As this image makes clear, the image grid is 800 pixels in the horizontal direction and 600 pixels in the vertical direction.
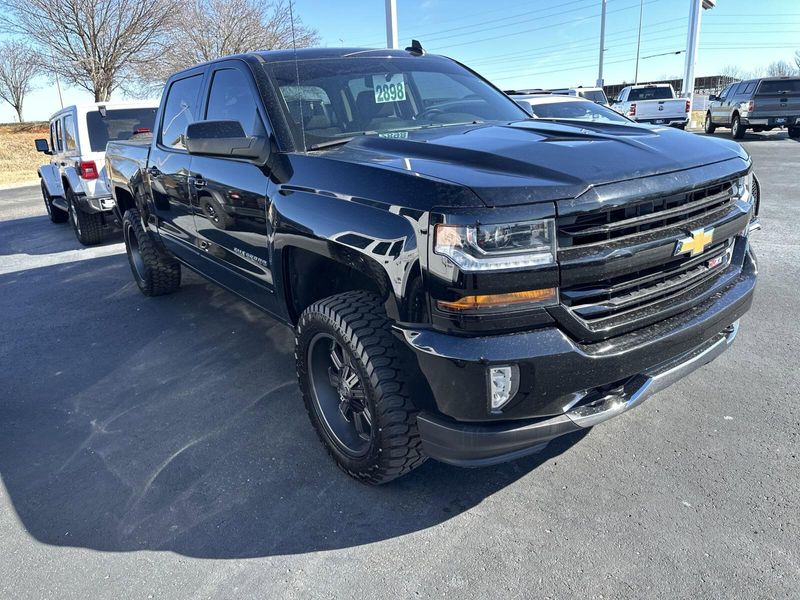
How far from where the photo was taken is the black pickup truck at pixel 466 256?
2.04 metres

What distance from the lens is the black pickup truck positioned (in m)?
2.04

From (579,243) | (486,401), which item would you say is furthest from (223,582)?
(579,243)

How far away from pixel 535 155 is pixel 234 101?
6.57 ft

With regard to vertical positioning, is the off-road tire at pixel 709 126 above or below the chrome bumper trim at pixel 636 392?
above

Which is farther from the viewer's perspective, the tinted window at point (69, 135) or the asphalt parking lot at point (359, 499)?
the tinted window at point (69, 135)

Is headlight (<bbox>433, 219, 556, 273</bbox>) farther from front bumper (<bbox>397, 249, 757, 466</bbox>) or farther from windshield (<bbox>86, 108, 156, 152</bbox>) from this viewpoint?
windshield (<bbox>86, 108, 156, 152</bbox>)

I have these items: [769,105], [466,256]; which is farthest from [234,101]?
[769,105]

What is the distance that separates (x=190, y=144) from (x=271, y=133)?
502 millimetres

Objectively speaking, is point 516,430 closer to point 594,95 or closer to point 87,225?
point 87,225

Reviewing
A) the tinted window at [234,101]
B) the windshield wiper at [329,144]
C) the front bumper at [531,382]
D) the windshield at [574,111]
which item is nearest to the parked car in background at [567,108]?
the windshield at [574,111]

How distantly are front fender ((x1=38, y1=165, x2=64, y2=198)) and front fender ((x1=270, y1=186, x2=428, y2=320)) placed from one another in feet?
27.4

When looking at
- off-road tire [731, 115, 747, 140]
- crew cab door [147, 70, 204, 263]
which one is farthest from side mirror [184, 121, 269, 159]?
off-road tire [731, 115, 747, 140]

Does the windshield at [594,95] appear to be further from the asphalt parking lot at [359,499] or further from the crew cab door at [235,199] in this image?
the crew cab door at [235,199]

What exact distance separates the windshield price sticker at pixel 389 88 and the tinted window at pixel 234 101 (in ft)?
2.33
